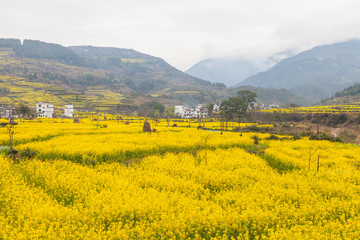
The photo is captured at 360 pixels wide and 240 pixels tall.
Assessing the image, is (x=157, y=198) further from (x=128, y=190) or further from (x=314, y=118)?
(x=314, y=118)

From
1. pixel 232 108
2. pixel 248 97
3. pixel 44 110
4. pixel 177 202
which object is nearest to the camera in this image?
pixel 177 202

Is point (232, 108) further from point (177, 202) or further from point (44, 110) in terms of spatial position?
point (44, 110)

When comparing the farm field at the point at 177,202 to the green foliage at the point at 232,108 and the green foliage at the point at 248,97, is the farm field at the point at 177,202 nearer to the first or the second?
the green foliage at the point at 232,108

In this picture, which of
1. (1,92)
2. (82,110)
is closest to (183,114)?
(82,110)

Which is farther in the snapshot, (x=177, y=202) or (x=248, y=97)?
(x=248, y=97)

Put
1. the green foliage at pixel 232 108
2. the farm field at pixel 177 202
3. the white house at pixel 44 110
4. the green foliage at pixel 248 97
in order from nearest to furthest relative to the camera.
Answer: the farm field at pixel 177 202
the green foliage at pixel 232 108
the white house at pixel 44 110
the green foliage at pixel 248 97

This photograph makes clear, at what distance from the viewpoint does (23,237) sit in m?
7.46

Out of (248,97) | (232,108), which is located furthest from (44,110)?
(248,97)

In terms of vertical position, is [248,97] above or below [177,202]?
above

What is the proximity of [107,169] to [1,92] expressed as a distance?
135332mm

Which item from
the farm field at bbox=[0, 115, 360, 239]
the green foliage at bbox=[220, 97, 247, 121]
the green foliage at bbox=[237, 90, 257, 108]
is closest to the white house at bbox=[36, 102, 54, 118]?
the green foliage at bbox=[220, 97, 247, 121]

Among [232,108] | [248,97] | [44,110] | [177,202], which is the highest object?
[248,97]

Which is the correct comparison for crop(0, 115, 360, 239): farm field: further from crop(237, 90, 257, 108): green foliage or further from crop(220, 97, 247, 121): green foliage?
crop(237, 90, 257, 108): green foliage

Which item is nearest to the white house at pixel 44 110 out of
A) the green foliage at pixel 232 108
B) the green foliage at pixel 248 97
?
the green foliage at pixel 232 108
